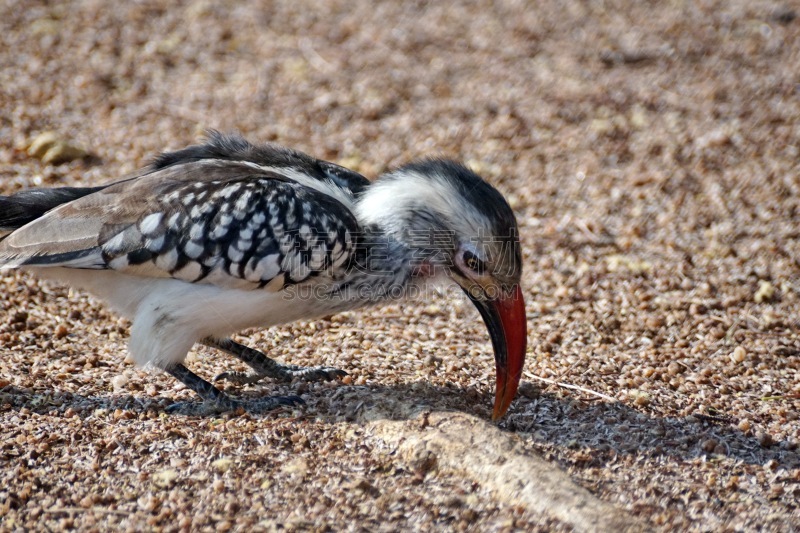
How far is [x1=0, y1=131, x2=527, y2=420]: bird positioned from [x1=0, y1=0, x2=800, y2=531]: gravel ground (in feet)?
1.30

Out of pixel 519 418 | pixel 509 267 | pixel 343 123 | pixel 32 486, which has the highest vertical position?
pixel 343 123

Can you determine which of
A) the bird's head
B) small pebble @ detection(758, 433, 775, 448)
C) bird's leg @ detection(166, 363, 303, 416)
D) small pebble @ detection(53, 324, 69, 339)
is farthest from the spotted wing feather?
small pebble @ detection(758, 433, 775, 448)

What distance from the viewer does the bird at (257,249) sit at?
4281 millimetres

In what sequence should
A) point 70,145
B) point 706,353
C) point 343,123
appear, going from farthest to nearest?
point 343,123, point 70,145, point 706,353

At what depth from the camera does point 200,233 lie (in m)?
4.27

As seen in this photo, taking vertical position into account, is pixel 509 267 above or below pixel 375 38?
Result: below

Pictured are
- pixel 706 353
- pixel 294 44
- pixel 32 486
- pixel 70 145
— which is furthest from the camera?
pixel 294 44

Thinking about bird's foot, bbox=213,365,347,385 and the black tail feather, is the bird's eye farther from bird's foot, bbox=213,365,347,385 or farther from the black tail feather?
the black tail feather

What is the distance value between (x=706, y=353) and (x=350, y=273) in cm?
215

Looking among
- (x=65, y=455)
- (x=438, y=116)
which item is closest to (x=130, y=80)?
(x=438, y=116)

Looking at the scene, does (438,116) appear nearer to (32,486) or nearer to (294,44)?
(294,44)

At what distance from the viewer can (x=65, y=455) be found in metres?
3.92

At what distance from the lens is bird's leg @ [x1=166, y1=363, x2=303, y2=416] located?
14.3 ft

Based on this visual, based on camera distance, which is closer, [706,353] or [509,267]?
[509,267]
